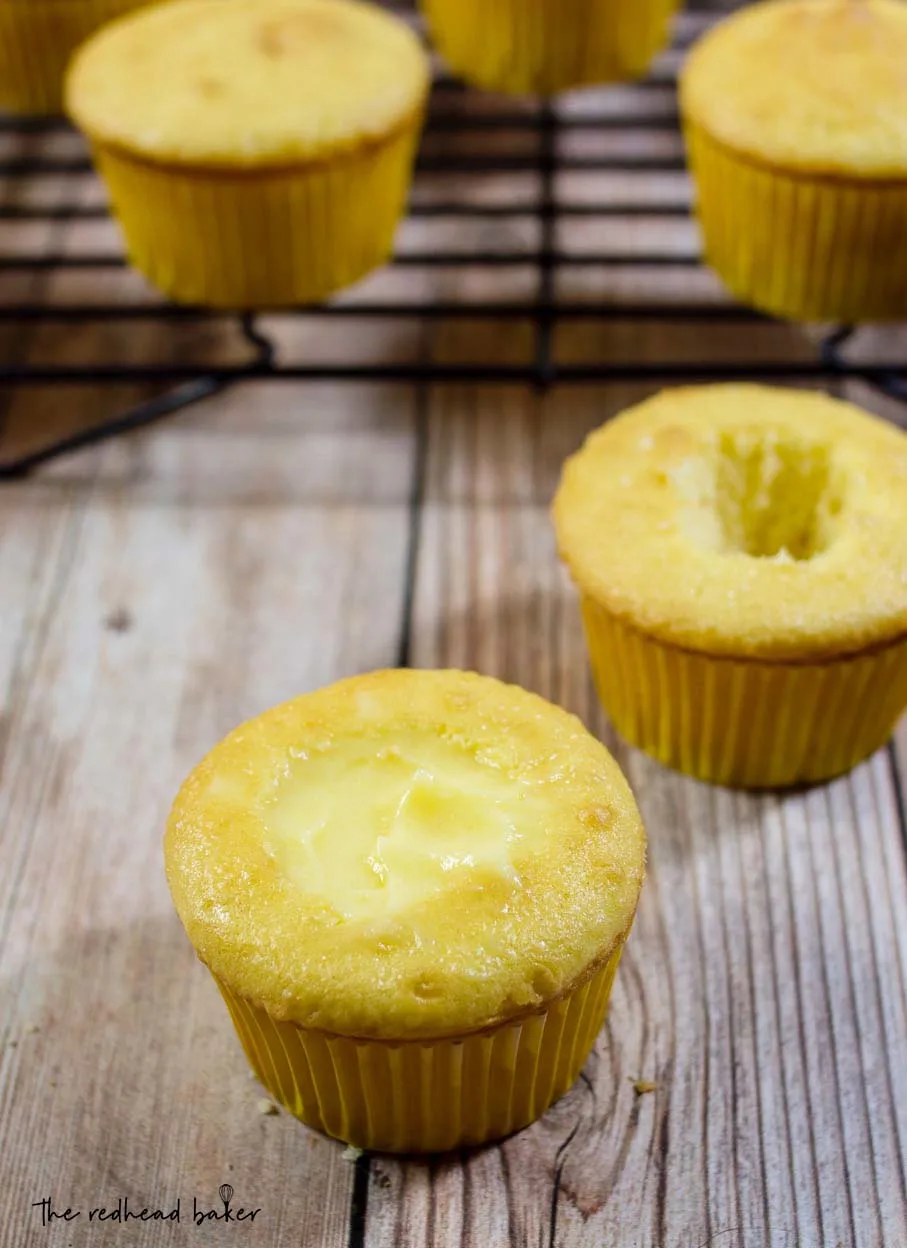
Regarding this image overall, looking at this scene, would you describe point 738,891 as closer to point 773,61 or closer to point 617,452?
point 617,452

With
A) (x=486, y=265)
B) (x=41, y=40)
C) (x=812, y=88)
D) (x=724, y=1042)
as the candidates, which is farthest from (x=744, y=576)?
(x=41, y=40)

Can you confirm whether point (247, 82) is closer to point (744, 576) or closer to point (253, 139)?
point (253, 139)

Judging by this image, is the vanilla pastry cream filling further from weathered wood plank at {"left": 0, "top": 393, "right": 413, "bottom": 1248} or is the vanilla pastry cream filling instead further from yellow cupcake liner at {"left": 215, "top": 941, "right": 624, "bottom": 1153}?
weathered wood plank at {"left": 0, "top": 393, "right": 413, "bottom": 1248}

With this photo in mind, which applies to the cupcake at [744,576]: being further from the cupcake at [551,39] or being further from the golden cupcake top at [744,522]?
the cupcake at [551,39]

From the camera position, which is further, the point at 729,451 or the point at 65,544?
the point at 65,544

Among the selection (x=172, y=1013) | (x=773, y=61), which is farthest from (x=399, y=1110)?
(x=773, y=61)

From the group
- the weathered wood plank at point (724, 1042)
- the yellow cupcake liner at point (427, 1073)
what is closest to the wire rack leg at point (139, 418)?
the weathered wood plank at point (724, 1042)
